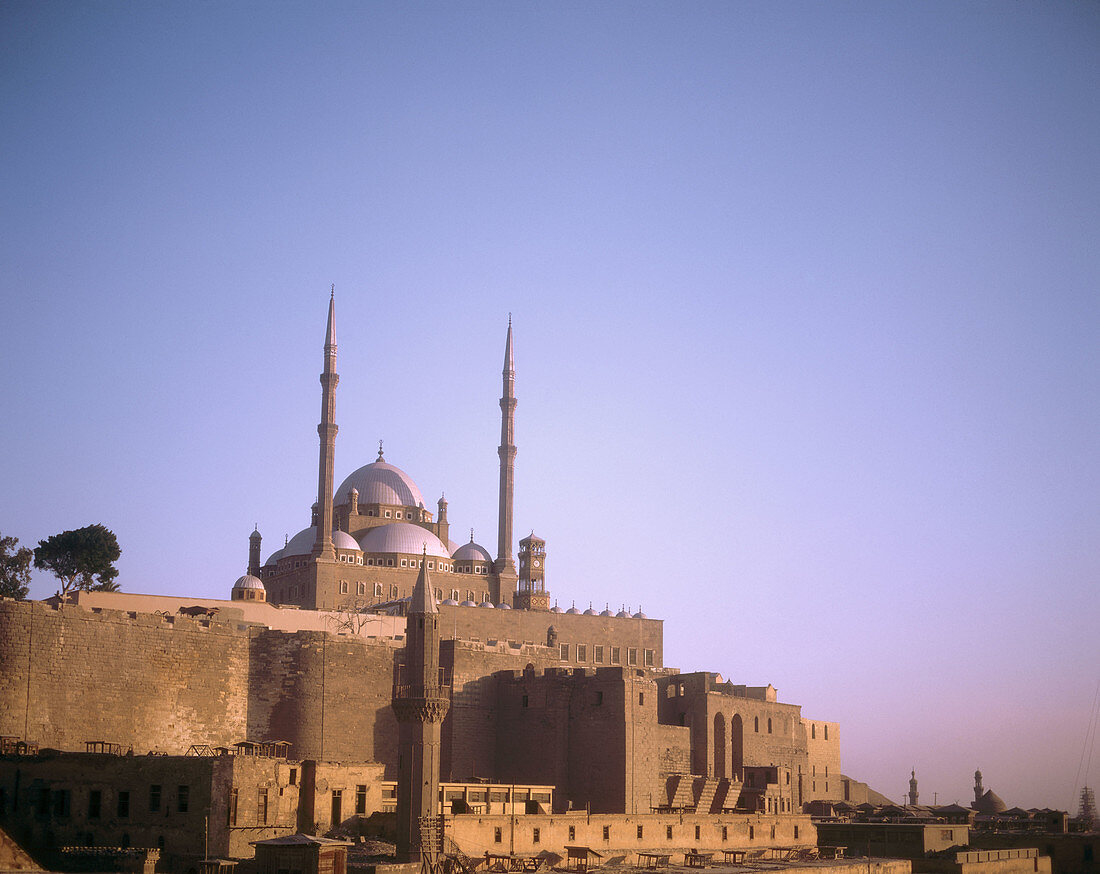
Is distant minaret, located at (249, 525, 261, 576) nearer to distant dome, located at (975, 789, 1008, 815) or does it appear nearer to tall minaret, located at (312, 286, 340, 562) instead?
tall minaret, located at (312, 286, 340, 562)

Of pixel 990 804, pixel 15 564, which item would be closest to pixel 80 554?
pixel 15 564

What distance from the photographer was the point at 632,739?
49.5m

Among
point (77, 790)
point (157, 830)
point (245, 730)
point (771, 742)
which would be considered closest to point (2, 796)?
point (77, 790)

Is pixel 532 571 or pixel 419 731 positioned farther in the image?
pixel 532 571

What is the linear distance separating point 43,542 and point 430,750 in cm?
2749

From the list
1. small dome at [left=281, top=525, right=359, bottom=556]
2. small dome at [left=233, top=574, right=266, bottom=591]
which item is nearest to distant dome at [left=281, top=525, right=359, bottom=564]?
small dome at [left=281, top=525, right=359, bottom=556]

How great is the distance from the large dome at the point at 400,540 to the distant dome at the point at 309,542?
0.97 m

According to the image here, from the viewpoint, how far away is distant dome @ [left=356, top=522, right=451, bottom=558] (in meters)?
71.8

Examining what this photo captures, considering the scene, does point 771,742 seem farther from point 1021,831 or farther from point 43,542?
point 43,542

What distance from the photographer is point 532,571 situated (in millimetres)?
74250

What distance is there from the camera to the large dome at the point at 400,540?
236ft

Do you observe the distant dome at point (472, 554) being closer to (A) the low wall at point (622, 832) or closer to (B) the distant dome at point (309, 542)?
(B) the distant dome at point (309, 542)

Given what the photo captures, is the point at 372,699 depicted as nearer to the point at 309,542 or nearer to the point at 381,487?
the point at 309,542

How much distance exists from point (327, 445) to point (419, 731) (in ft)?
102
